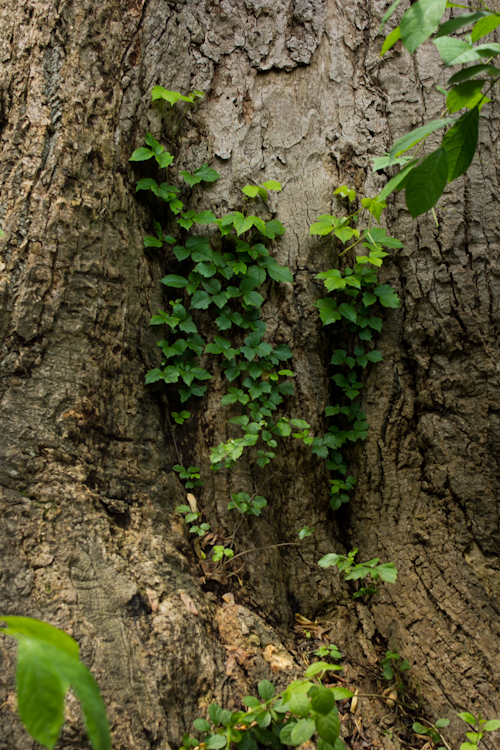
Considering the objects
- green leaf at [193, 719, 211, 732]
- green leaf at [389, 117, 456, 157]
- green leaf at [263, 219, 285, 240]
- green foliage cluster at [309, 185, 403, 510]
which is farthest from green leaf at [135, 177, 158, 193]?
green leaf at [193, 719, 211, 732]

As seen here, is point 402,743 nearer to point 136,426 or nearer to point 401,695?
point 401,695

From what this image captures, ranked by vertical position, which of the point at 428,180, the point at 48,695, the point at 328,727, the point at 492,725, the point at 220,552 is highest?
the point at 428,180

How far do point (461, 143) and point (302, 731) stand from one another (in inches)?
62.4

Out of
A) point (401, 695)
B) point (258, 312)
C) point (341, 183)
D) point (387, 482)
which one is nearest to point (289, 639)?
point (401, 695)

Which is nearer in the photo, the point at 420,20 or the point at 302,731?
the point at 420,20

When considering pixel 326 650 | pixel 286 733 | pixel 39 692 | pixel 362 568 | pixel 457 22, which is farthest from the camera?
pixel 326 650

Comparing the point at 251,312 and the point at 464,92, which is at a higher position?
the point at 251,312

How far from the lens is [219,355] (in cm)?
229

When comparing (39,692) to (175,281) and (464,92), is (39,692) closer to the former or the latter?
(464,92)

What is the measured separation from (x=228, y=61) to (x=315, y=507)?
2.41 m

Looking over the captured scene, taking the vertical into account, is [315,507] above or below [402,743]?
above

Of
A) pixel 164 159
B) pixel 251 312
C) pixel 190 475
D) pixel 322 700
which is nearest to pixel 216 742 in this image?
pixel 322 700

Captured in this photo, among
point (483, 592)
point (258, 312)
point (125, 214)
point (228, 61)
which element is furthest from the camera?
point (228, 61)

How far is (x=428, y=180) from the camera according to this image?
745 millimetres
